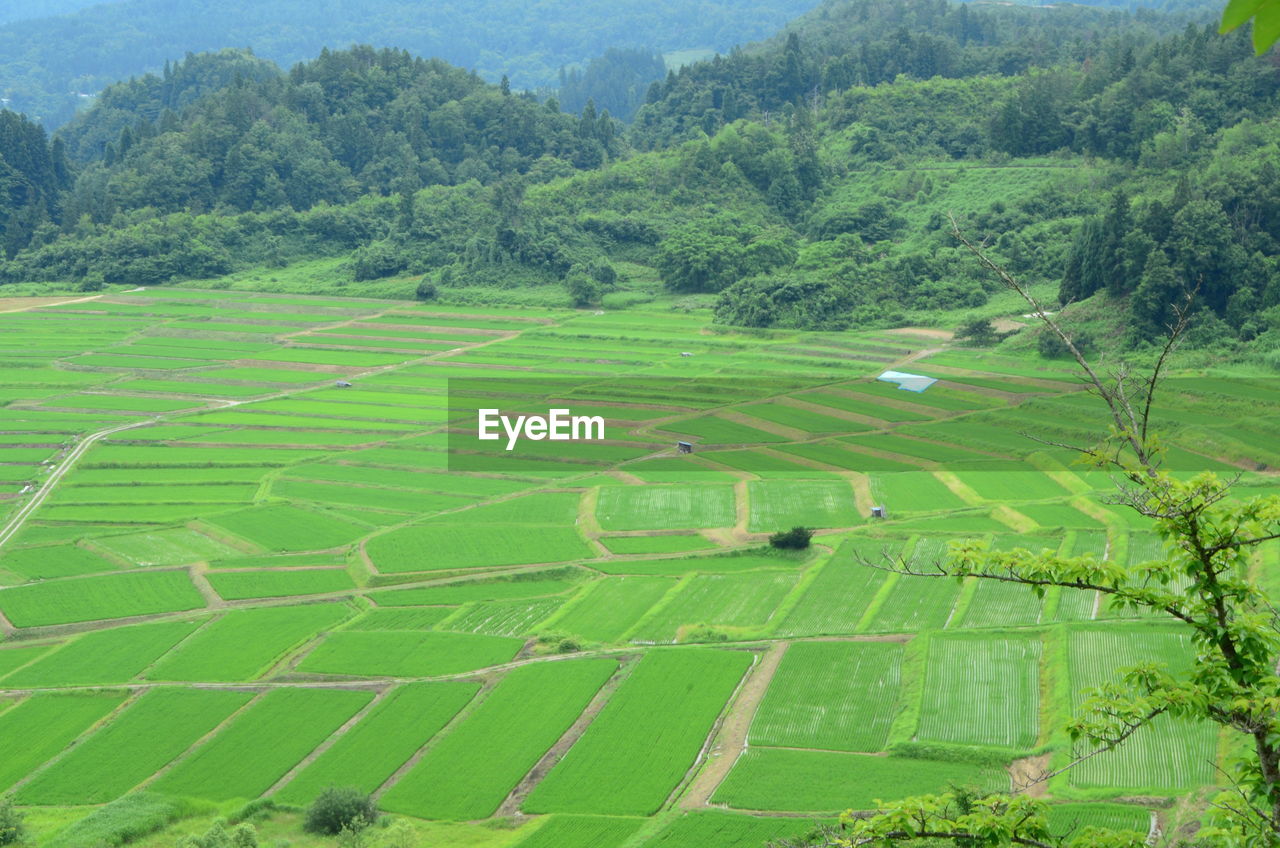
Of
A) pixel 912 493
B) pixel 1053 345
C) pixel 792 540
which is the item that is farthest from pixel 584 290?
pixel 792 540

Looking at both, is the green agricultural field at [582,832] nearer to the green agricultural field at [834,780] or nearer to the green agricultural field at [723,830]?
the green agricultural field at [723,830]

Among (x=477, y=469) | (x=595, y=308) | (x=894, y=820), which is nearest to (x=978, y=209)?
(x=595, y=308)

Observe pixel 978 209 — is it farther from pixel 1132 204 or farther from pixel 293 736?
pixel 293 736

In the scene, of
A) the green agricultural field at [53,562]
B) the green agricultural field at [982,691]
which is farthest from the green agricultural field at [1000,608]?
the green agricultural field at [53,562]

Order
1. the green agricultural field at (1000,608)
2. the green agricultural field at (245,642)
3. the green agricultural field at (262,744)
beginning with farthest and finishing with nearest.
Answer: the green agricultural field at (1000,608) → the green agricultural field at (245,642) → the green agricultural field at (262,744)

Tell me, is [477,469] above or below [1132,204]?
below

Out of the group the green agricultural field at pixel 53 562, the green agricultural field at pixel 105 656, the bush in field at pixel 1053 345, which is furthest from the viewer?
the bush in field at pixel 1053 345
